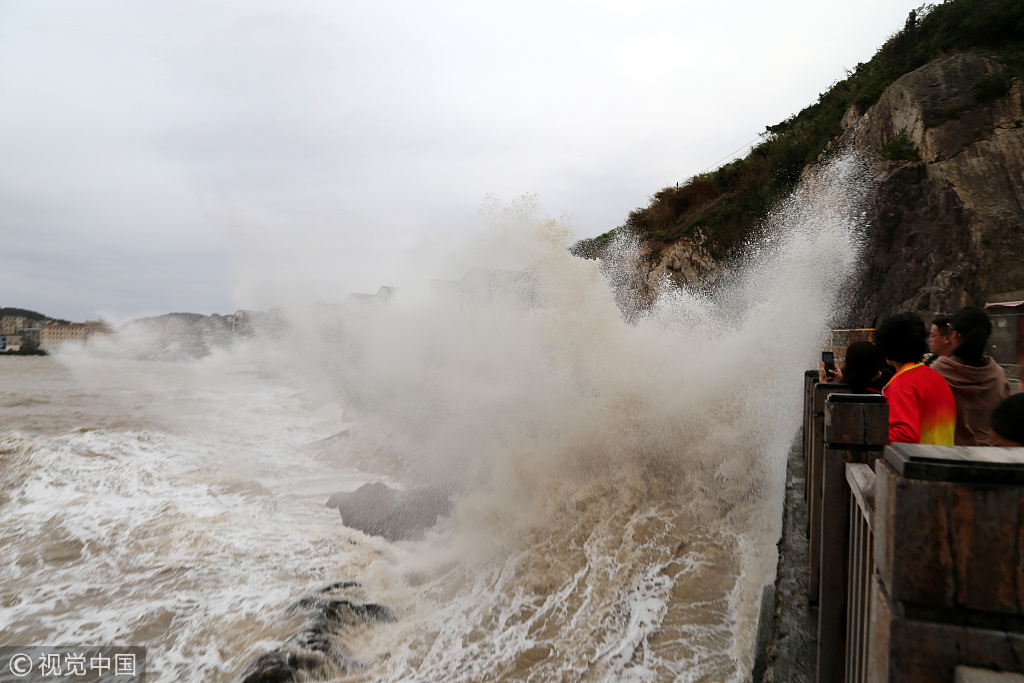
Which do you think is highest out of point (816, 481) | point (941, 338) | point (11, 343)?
point (941, 338)

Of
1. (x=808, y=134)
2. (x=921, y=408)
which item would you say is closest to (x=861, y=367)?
(x=921, y=408)

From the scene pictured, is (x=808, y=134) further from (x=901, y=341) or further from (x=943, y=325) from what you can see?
(x=901, y=341)

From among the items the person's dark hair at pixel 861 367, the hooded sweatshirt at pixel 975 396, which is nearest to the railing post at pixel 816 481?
the person's dark hair at pixel 861 367

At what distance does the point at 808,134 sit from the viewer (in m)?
20.1

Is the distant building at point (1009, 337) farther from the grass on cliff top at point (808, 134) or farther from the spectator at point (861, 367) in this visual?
the spectator at point (861, 367)

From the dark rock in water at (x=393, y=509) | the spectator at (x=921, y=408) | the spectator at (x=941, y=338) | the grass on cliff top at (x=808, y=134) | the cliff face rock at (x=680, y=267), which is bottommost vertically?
the dark rock in water at (x=393, y=509)

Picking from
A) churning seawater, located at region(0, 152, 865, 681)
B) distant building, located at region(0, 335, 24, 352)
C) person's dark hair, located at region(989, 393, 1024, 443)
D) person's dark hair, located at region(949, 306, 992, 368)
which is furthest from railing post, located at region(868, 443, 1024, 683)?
distant building, located at region(0, 335, 24, 352)

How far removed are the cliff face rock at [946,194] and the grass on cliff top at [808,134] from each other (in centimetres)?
69

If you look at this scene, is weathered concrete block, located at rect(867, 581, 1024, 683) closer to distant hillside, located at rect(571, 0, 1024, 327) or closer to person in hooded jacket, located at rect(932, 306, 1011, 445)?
person in hooded jacket, located at rect(932, 306, 1011, 445)

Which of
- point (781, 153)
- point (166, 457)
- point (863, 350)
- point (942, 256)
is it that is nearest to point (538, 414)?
point (863, 350)

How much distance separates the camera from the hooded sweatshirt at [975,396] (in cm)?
279

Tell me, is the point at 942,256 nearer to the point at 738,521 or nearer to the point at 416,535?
the point at 738,521

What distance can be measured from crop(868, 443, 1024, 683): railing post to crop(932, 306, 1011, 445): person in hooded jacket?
8.22 feet

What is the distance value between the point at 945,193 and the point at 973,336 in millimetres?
14702
